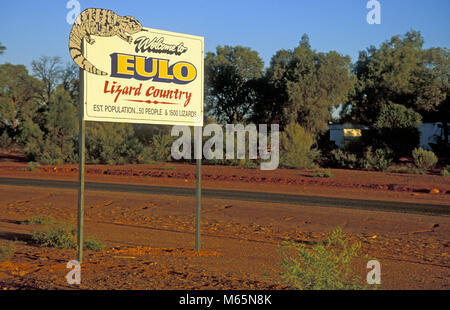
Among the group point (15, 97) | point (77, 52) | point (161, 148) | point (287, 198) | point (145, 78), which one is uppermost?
point (15, 97)

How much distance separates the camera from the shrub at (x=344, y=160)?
3225cm

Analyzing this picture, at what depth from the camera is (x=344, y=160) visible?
32.9 metres

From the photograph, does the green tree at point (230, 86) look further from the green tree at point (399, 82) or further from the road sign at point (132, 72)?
the road sign at point (132, 72)

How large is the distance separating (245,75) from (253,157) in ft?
65.2

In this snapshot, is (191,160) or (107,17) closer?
(107,17)

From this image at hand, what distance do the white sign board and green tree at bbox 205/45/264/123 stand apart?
4098cm

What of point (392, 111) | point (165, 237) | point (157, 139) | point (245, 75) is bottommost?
point (165, 237)

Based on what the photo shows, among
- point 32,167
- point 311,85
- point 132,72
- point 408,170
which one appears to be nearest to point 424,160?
point 408,170

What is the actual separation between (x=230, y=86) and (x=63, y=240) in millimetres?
42771

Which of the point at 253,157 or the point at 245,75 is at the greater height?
the point at 245,75

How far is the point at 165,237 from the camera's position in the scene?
34.4 feet

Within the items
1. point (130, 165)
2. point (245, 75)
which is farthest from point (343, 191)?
point (245, 75)

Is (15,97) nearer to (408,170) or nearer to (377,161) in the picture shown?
(377,161)
